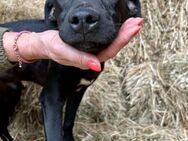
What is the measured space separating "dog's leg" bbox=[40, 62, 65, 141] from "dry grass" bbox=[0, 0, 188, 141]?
625 millimetres

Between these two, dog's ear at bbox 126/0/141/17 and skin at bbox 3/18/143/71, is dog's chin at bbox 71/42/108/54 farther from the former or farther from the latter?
dog's ear at bbox 126/0/141/17

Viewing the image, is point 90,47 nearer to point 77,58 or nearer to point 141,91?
point 77,58

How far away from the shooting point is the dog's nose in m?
2.33

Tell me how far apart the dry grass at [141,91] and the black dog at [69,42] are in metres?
0.33

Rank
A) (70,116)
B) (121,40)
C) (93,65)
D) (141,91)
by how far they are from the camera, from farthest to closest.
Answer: (141,91) < (70,116) < (121,40) < (93,65)

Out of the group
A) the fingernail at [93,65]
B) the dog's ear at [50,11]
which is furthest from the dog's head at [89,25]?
the dog's ear at [50,11]

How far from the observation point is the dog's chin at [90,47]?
2.41 metres

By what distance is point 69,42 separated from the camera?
7.88ft

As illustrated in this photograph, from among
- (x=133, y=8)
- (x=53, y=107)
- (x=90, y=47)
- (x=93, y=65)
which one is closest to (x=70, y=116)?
(x=53, y=107)

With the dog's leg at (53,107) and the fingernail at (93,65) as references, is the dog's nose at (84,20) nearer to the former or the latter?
the fingernail at (93,65)

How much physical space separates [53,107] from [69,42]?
73cm

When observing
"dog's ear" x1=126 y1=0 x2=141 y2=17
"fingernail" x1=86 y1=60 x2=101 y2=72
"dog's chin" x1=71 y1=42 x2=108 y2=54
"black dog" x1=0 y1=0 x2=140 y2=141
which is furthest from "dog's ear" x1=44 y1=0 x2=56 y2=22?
"fingernail" x1=86 y1=60 x2=101 y2=72

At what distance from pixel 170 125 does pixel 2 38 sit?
1.61 metres

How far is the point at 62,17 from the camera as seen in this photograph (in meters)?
2.73
